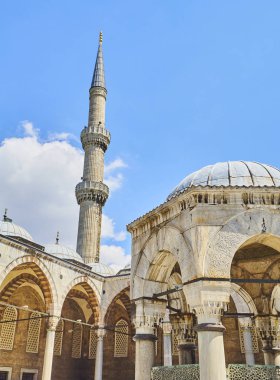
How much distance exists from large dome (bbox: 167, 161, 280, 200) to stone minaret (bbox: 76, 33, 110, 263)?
21621mm

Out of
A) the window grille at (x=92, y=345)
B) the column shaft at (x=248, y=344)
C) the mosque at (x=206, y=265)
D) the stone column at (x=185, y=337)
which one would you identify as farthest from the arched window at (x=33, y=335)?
the stone column at (x=185, y=337)

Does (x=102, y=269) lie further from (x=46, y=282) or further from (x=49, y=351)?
(x=49, y=351)

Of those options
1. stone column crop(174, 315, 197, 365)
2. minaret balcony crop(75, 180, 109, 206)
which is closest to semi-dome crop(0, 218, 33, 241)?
minaret balcony crop(75, 180, 109, 206)

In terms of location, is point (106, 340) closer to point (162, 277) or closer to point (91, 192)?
point (91, 192)

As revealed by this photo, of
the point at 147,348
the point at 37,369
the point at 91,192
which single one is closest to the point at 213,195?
the point at 147,348

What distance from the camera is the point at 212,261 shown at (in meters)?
4.86

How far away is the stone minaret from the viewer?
27359 millimetres

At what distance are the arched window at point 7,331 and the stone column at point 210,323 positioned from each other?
14906 millimetres

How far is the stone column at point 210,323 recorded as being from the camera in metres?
4.39

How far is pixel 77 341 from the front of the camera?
69.7 ft

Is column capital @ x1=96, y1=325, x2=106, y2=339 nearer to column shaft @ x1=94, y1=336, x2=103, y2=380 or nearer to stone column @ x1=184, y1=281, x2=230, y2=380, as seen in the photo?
column shaft @ x1=94, y1=336, x2=103, y2=380

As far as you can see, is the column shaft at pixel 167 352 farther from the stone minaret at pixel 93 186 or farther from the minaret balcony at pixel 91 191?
the minaret balcony at pixel 91 191

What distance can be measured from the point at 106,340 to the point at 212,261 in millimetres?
18111

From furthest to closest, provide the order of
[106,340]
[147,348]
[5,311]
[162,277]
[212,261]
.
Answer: [106,340] < [5,311] < [162,277] < [147,348] < [212,261]
